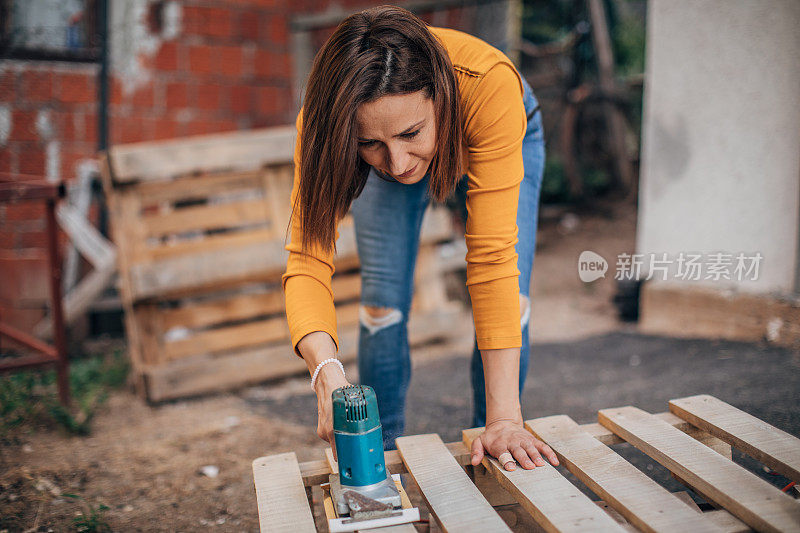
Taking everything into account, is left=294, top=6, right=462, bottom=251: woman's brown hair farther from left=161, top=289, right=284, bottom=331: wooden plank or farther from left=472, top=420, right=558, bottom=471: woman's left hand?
left=161, top=289, right=284, bottom=331: wooden plank

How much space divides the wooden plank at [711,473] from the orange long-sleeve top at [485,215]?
44 centimetres

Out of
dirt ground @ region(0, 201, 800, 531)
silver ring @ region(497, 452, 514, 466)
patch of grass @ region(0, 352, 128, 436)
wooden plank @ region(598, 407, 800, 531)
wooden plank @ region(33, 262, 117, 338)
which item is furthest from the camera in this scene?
wooden plank @ region(33, 262, 117, 338)

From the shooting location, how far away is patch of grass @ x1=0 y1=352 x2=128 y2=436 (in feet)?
9.37

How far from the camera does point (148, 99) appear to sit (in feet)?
15.4

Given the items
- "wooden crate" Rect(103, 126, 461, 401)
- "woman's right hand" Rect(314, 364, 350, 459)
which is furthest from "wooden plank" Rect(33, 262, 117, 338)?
"woman's right hand" Rect(314, 364, 350, 459)

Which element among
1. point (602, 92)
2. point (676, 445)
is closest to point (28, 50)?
point (676, 445)

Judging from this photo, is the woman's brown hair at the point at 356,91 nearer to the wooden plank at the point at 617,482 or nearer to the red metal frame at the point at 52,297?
the wooden plank at the point at 617,482

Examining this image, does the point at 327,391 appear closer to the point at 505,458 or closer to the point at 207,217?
the point at 505,458

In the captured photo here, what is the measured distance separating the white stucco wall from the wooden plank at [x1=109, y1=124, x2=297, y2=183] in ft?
6.86

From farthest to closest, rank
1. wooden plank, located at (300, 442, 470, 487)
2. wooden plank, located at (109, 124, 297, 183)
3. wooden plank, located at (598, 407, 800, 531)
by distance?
wooden plank, located at (109, 124, 297, 183)
wooden plank, located at (300, 442, 470, 487)
wooden plank, located at (598, 407, 800, 531)

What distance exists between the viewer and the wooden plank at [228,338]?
333cm

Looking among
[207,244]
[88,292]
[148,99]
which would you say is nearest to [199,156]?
[207,244]

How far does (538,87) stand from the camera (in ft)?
21.9

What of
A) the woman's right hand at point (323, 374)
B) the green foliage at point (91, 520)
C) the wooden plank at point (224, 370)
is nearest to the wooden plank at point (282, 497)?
the woman's right hand at point (323, 374)
